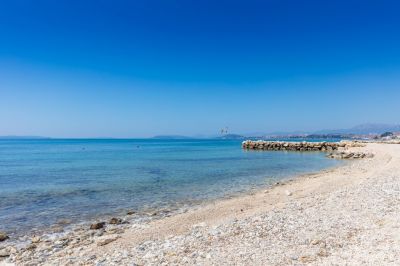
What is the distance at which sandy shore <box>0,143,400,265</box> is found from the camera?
6.54 metres

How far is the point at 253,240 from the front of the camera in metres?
7.72

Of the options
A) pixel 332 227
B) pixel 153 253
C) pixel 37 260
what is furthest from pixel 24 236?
pixel 332 227

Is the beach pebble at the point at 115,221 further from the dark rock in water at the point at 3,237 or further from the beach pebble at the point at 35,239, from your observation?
the dark rock in water at the point at 3,237

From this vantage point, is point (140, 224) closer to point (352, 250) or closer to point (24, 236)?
point (24, 236)

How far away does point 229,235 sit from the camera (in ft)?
27.2

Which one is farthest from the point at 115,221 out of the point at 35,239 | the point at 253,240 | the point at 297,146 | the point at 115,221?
the point at 297,146

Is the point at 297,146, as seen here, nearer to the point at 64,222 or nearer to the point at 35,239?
the point at 64,222

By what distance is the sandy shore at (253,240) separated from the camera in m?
6.54

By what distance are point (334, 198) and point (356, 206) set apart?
1.71 metres

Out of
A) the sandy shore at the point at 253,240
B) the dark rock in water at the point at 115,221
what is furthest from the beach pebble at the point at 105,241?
the dark rock in water at the point at 115,221

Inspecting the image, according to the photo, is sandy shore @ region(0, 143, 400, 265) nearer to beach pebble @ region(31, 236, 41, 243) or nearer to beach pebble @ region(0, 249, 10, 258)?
beach pebble @ region(0, 249, 10, 258)

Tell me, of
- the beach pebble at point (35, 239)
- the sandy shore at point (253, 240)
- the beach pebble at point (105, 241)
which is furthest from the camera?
the beach pebble at point (35, 239)

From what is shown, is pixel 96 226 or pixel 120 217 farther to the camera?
pixel 120 217

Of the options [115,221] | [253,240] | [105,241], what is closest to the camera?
[253,240]
